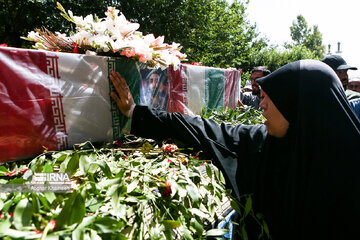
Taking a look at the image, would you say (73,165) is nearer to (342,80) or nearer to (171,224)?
(171,224)

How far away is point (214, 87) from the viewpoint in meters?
3.10

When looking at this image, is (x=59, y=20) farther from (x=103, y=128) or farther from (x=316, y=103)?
(x=316, y=103)

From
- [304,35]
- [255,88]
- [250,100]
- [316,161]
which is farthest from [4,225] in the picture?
[304,35]

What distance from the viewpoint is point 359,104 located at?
250cm

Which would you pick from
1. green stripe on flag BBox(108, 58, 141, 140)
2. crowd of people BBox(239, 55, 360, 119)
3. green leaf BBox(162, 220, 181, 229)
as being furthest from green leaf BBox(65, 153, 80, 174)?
crowd of people BBox(239, 55, 360, 119)

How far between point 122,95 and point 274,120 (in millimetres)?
1010

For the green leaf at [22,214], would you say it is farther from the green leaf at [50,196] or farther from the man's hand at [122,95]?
the man's hand at [122,95]

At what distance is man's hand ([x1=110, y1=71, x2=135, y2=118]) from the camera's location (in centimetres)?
158

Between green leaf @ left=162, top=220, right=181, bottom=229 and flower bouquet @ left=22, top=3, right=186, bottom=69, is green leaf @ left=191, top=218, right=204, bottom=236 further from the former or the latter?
flower bouquet @ left=22, top=3, right=186, bottom=69

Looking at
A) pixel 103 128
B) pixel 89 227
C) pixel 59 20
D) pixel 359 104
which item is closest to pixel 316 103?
pixel 89 227

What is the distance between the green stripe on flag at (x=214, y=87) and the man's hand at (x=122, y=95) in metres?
1.47

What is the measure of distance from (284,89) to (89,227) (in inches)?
44.7

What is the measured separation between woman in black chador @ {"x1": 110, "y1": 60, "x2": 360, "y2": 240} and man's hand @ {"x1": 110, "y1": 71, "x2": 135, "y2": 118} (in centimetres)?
66

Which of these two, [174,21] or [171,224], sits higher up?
[174,21]
